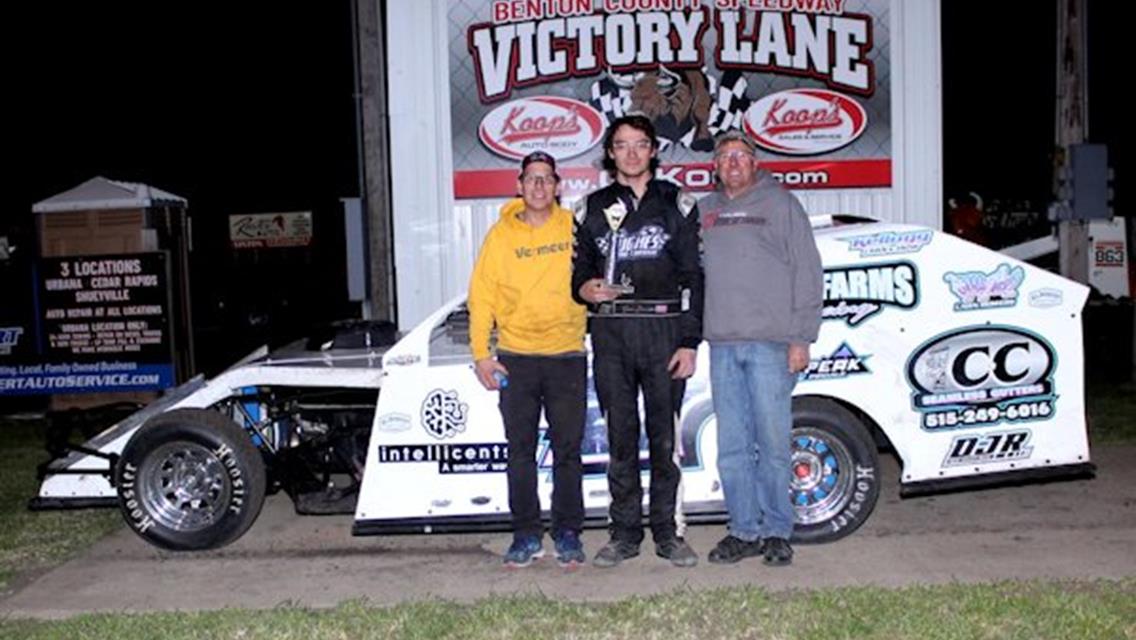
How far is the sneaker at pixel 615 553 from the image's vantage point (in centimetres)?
621

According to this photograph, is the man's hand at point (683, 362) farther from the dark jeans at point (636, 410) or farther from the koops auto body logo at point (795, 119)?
the koops auto body logo at point (795, 119)

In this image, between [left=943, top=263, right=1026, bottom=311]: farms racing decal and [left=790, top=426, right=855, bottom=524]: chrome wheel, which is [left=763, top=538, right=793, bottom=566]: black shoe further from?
[left=943, top=263, right=1026, bottom=311]: farms racing decal

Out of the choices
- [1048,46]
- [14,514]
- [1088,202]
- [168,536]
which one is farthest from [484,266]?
[1048,46]

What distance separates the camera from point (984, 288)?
6.45 m

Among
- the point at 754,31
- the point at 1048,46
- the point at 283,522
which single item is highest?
the point at 1048,46

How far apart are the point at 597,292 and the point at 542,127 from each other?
3.67m

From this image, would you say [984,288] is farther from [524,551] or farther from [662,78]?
[662,78]

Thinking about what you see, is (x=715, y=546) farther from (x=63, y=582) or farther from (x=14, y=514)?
(x=14, y=514)

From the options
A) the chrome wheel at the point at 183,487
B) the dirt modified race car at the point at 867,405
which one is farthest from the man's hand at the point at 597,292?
the chrome wheel at the point at 183,487

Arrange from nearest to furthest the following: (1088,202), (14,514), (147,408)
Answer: (147,408)
(14,514)
(1088,202)

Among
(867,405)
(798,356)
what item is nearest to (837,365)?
(867,405)

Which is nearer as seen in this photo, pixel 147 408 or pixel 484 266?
pixel 484 266

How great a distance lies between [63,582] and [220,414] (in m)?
1.07

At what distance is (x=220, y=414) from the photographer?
266 inches
